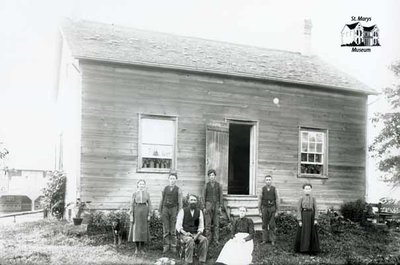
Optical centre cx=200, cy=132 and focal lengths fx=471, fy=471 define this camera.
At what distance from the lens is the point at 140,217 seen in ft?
34.6

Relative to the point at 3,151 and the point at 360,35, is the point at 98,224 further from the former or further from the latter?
the point at 360,35

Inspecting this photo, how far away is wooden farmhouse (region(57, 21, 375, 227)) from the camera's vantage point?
1291cm

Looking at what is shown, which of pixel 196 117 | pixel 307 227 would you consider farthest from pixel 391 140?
pixel 307 227

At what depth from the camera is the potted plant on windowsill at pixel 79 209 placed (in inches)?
481

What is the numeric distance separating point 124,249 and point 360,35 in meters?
7.78

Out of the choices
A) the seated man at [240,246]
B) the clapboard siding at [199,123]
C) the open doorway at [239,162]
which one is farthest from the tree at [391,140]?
the seated man at [240,246]

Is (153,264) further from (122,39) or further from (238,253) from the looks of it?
(122,39)

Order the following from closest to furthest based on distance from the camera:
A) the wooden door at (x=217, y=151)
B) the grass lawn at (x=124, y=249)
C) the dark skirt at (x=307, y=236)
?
the grass lawn at (x=124, y=249)
the dark skirt at (x=307, y=236)
the wooden door at (x=217, y=151)

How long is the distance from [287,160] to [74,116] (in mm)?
6946

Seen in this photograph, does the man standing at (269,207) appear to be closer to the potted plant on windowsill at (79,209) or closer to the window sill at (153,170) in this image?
the window sill at (153,170)

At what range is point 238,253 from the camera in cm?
880

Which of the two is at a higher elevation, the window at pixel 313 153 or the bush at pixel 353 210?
the window at pixel 313 153

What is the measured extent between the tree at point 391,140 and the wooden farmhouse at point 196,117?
1.70 m

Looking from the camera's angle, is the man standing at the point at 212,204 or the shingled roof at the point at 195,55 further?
the shingled roof at the point at 195,55
